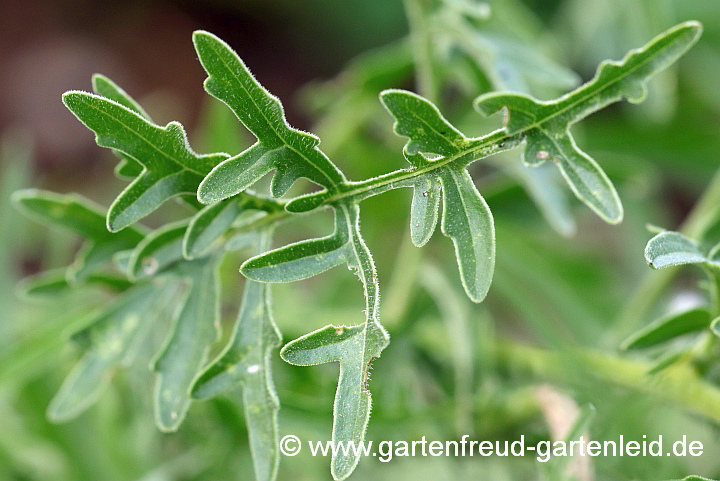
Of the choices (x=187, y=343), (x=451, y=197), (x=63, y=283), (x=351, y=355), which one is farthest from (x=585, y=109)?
(x=63, y=283)

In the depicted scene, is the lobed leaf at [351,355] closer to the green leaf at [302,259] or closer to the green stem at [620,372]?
the green leaf at [302,259]

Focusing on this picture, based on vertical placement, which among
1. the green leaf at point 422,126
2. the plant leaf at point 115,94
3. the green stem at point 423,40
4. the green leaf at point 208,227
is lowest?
the green leaf at point 208,227

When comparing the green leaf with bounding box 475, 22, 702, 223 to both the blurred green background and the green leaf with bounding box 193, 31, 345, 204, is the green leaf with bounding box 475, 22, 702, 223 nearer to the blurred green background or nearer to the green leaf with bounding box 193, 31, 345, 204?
Result: the green leaf with bounding box 193, 31, 345, 204

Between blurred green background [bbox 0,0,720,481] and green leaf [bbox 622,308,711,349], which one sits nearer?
green leaf [bbox 622,308,711,349]

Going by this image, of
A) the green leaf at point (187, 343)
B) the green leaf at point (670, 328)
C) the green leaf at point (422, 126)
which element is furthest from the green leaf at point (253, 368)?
the green leaf at point (670, 328)

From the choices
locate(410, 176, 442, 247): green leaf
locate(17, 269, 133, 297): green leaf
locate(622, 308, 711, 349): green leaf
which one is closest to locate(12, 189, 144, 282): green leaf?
locate(17, 269, 133, 297): green leaf

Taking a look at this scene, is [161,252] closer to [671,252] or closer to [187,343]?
[187,343]
